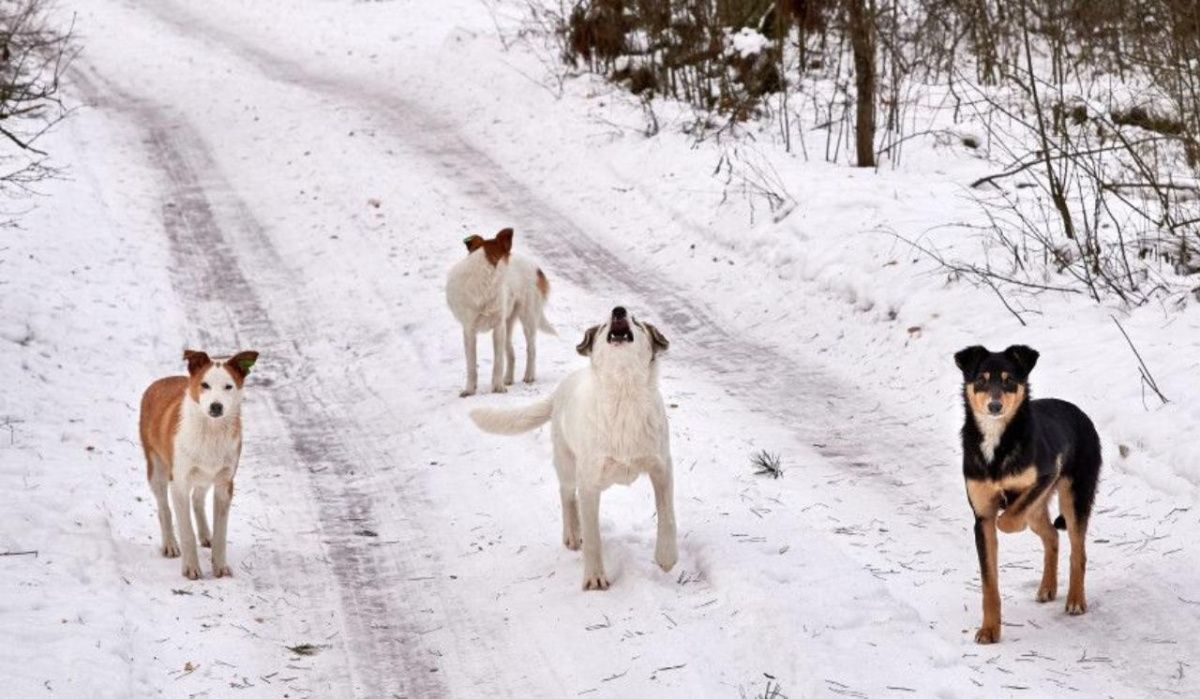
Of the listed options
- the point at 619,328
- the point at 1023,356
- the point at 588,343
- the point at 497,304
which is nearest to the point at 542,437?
the point at 497,304

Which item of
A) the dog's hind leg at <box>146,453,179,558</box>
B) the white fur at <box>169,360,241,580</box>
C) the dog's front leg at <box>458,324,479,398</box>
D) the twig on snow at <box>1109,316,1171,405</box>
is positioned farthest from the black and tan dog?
the dog's front leg at <box>458,324,479,398</box>

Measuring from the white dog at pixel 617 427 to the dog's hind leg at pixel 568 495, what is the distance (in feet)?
0.53

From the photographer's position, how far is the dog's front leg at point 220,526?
→ 8.27m

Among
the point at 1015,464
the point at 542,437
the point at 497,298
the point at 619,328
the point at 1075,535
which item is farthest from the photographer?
the point at 497,298

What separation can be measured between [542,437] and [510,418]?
1.87 meters

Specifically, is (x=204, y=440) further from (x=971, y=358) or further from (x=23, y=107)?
(x=23, y=107)

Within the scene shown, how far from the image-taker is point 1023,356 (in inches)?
264

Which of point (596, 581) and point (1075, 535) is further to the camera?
point (596, 581)

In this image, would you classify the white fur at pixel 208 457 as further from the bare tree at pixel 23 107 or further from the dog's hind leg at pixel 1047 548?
the bare tree at pixel 23 107

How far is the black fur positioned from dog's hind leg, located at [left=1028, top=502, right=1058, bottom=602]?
16 centimetres

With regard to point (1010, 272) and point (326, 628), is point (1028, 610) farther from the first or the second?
point (1010, 272)

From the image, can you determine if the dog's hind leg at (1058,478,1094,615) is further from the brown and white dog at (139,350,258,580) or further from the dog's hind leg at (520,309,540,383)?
the dog's hind leg at (520,309,540,383)

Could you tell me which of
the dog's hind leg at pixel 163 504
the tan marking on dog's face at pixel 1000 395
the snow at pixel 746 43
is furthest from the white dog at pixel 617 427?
the snow at pixel 746 43

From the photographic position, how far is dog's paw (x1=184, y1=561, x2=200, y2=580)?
8242mm
